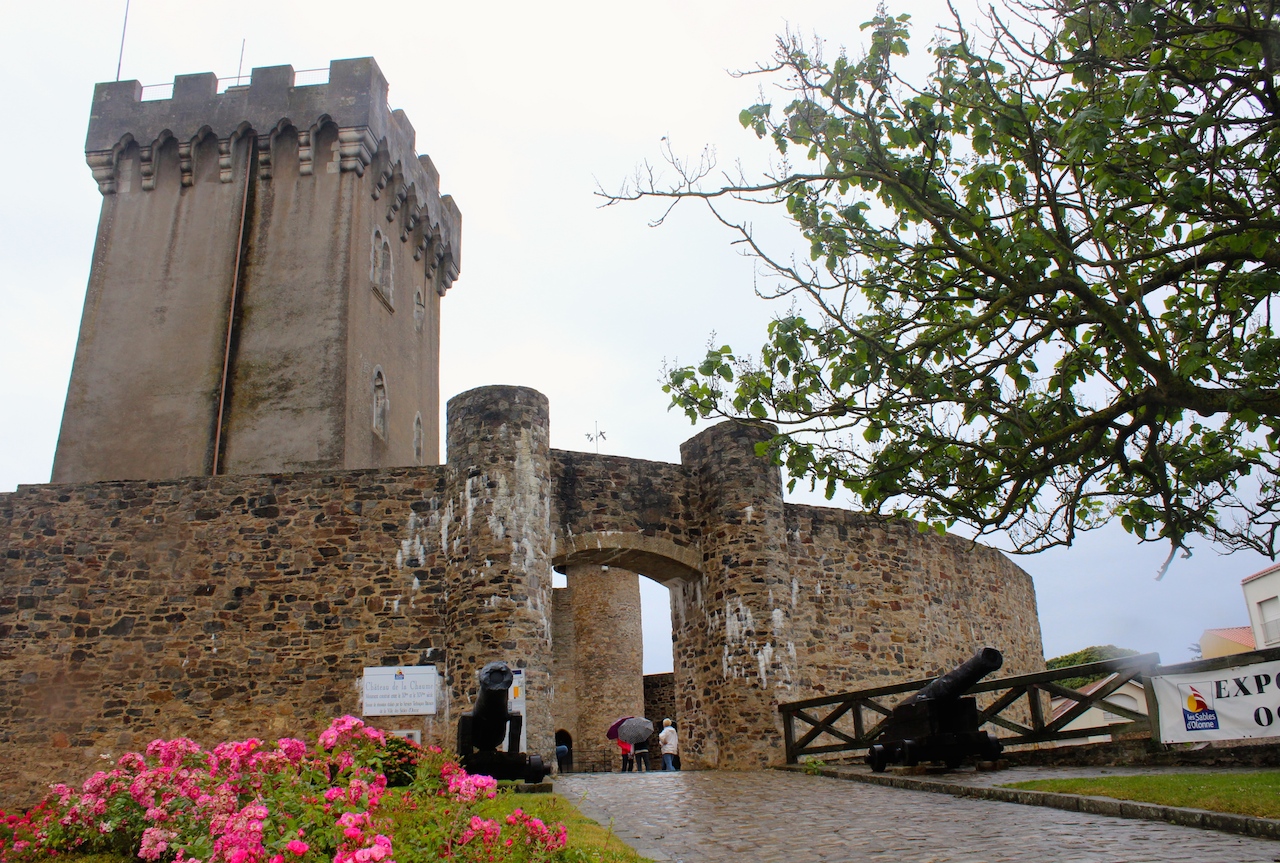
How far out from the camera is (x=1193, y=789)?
622 cm

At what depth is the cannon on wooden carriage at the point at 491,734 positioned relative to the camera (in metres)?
8.53

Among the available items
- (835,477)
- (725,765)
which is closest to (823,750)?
(725,765)

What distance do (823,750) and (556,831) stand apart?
27.3 feet

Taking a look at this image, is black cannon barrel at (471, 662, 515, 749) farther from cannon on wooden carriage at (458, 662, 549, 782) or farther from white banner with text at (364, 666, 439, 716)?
A: white banner with text at (364, 666, 439, 716)

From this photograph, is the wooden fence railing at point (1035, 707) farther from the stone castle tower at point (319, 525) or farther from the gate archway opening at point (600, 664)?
the gate archway opening at point (600, 664)

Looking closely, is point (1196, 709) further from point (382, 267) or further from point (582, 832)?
point (382, 267)

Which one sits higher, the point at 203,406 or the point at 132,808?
the point at 203,406

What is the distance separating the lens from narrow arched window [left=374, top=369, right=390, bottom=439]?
17.9m

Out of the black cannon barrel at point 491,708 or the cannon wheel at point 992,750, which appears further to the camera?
the cannon wheel at point 992,750

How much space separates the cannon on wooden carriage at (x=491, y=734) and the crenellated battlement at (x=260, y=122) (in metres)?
12.8

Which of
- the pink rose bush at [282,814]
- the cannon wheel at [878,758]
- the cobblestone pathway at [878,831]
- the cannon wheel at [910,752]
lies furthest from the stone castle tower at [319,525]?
the pink rose bush at [282,814]

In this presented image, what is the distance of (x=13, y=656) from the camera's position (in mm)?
12195

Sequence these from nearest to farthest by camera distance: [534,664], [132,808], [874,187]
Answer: [132,808] < [874,187] < [534,664]

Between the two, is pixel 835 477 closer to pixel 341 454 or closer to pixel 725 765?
pixel 725 765
